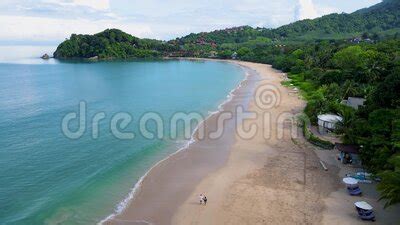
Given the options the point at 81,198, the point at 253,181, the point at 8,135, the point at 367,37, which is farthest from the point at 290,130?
the point at 367,37

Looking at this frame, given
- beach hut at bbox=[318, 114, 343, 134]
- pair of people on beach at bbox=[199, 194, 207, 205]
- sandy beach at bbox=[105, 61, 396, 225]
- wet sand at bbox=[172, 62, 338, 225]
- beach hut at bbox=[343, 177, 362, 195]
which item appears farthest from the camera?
beach hut at bbox=[318, 114, 343, 134]

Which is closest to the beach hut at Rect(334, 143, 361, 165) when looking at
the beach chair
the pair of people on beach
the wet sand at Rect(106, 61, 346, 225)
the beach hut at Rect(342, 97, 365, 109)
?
the wet sand at Rect(106, 61, 346, 225)

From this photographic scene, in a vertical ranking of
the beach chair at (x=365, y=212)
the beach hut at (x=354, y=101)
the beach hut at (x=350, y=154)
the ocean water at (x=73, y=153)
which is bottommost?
the ocean water at (x=73, y=153)

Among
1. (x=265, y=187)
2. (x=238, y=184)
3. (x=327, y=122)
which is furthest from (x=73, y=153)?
(x=327, y=122)

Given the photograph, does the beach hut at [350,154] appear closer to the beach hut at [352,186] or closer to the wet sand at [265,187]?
the wet sand at [265,187]

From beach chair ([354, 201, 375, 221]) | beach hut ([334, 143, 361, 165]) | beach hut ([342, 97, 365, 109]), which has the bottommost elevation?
beach chair ([354, 201, 375, 221])

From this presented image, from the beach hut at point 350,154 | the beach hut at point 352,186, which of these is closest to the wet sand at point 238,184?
the beach hut at point 352,186

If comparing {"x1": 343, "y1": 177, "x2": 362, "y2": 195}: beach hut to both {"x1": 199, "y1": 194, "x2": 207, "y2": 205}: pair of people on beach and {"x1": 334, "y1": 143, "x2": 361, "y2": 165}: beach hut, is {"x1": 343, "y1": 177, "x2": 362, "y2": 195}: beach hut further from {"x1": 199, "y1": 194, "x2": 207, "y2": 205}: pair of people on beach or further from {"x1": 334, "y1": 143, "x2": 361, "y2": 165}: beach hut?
{"x1": 199, "y1": 194, "x2": 207, "y2": 205}: pair of people on beach

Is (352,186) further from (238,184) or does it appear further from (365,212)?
(238,184)
